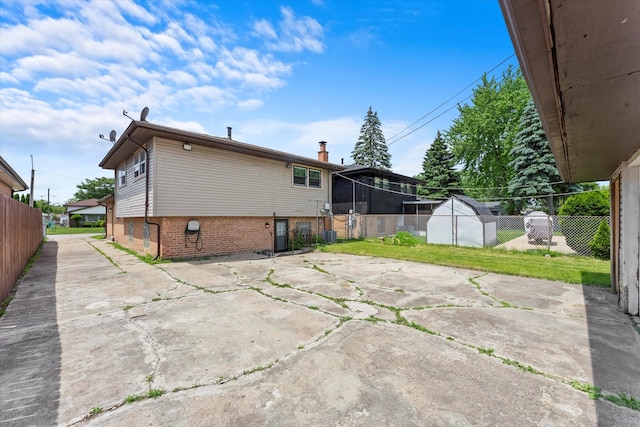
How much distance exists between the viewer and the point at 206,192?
10.3 m

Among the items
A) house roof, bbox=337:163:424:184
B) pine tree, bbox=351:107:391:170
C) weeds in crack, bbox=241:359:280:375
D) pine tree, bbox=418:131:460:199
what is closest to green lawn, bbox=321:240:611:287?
weeds in crack, bbox=241:359:280:375

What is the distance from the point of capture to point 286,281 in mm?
6613

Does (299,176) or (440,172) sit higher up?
(440,172)

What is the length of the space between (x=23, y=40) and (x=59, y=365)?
915cm

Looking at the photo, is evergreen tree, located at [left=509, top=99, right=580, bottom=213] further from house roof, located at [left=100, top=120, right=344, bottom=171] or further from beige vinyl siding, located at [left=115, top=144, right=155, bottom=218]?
beige vinyl siding, located at [left=115, top=144, right=155, bottom=218]

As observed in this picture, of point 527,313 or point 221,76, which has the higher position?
point 221,76

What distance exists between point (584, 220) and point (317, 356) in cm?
1277

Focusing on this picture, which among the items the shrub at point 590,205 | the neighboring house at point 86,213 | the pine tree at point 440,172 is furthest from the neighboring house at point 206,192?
the neighboring house at point 86,213

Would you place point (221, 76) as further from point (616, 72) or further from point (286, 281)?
point (616, 72)

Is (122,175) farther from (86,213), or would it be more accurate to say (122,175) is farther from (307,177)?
(86,213)

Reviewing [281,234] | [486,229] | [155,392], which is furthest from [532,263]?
[155,392]

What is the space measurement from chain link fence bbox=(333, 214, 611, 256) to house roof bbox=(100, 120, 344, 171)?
19.7 ft

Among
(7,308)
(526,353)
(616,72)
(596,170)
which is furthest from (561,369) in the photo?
(7,308)

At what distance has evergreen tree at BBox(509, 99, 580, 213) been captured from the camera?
764 inches
